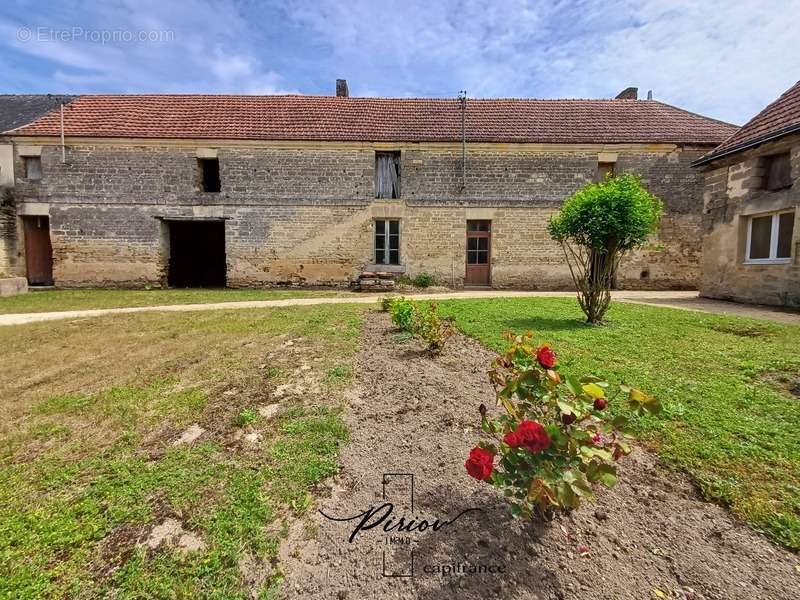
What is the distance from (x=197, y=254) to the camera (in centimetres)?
1509

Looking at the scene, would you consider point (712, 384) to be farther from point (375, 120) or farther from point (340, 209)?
point (375, 120)

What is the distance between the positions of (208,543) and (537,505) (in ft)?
4.97

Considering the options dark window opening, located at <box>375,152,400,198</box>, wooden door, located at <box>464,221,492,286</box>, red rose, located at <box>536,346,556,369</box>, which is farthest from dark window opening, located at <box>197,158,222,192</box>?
red rose, located at <box>536,346,556,369</box>

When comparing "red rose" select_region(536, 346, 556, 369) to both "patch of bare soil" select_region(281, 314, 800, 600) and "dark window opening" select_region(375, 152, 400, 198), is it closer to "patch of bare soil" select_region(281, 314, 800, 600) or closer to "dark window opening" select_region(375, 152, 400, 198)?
"patch of bare soil" select_region(281, 314, 800, 600)

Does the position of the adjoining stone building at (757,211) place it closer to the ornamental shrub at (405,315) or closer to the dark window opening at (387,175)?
the ornamental shrub at (405,315)

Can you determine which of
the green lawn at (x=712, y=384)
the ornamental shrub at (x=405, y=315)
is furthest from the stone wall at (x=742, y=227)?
the ornamental shrub at (x=405, y=315)

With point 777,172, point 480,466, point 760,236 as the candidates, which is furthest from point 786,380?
point 777,172

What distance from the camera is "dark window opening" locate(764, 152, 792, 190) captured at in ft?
24.8

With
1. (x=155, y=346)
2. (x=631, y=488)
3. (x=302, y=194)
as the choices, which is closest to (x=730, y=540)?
(x=631, y=488)

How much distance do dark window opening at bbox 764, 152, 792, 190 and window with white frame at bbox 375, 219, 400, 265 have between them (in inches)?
359

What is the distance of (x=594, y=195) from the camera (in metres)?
5.31

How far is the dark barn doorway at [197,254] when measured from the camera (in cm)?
1352

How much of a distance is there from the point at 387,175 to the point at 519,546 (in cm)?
1192

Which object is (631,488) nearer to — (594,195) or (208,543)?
(208,543)
